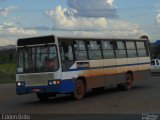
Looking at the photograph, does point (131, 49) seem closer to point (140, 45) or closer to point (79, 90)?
point (140, 45)

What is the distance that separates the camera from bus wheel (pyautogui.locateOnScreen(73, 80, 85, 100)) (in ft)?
73.4

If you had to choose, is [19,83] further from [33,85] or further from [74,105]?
[74,105]

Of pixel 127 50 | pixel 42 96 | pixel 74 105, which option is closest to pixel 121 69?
pixel 127 50

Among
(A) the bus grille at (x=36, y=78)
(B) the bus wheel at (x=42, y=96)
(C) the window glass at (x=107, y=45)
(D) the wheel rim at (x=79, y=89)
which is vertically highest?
(C) the window glass at (x=107, y=45)

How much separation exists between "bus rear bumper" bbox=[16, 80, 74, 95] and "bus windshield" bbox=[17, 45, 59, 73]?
701 mm

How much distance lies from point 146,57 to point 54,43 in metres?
10.9

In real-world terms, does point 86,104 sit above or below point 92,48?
below

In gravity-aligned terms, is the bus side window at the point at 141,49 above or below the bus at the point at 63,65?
above

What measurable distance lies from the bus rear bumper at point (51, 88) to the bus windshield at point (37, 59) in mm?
701

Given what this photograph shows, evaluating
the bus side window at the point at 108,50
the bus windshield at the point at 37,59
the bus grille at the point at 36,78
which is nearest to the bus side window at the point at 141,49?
the bus side window at the point at 108,50

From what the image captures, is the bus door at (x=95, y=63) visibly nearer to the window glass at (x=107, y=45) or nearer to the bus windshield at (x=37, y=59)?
the window glass at (x=107, y=45)

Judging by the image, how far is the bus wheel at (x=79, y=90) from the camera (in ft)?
73.4

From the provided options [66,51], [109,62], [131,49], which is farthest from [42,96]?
[131,49]

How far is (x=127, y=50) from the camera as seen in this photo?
28.4 m
